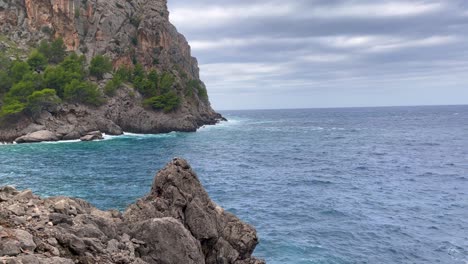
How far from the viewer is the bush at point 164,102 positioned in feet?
394

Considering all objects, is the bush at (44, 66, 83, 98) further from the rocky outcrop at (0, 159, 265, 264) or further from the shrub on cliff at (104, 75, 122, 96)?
the rocky outcrop at (0, 159, 265, 264)

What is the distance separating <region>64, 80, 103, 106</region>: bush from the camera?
103000 mm

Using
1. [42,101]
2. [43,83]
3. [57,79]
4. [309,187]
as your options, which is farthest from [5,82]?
[309,187]

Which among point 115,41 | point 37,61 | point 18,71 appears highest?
point 115,41

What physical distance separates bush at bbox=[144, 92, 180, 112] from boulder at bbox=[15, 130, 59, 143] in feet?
109

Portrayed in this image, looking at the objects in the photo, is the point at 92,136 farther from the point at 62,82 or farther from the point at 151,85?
the point at 151,85

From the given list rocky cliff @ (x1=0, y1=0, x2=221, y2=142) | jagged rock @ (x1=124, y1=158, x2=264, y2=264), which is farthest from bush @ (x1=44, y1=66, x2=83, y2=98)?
jagged rock @ (x1=124, y1=158, x2=264, y2=264)

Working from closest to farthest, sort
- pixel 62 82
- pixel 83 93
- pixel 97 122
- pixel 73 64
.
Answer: pixel 97 122 → pixel 62 82 → pixel 83 93 → pixel 73 64

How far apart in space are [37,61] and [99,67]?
17.6 metres

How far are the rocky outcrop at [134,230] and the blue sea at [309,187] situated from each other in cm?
755

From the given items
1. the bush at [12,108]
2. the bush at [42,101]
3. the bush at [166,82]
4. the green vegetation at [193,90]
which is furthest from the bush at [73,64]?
the green vegetation at [193,90]

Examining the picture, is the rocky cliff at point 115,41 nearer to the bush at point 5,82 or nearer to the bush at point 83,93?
the bush at point 83,93

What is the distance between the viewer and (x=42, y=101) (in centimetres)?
9444

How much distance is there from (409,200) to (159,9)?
428 feet
